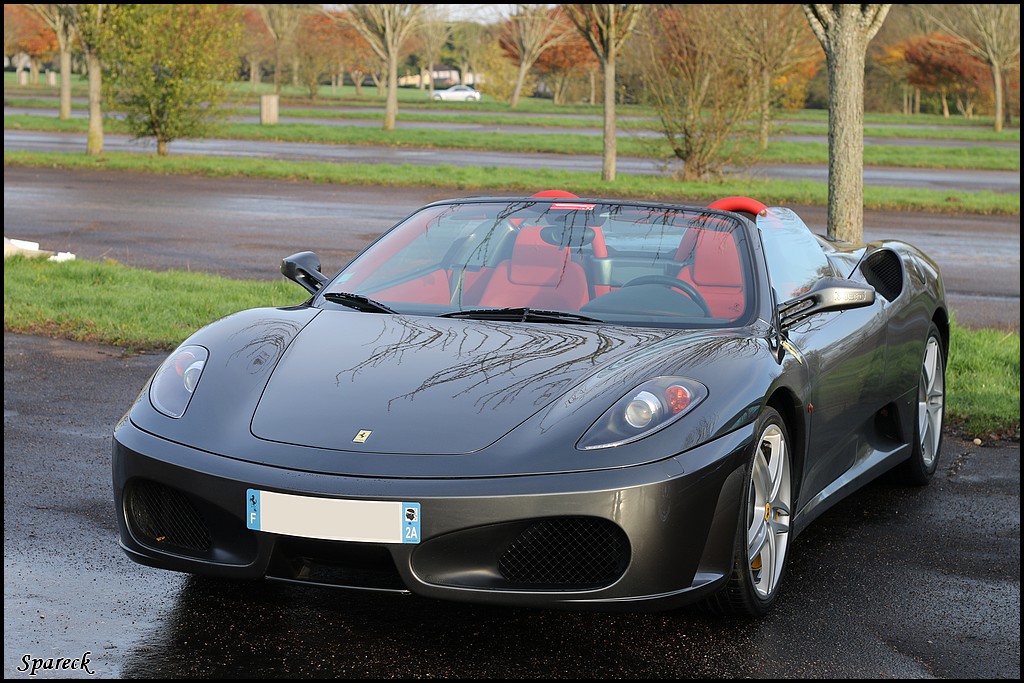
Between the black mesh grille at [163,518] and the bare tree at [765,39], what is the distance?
2001cm

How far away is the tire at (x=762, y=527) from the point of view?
3.82 meters

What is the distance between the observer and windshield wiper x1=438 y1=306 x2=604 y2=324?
4.47 metres

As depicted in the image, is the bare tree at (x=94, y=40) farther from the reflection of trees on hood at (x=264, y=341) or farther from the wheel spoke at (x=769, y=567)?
the wheel spoke at (x=769, y=567)

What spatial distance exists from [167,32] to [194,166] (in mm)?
2940

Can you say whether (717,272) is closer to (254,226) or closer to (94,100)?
(254,226)

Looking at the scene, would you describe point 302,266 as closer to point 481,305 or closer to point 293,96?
point 481,305

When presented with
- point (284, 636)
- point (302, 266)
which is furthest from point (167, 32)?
point (284, 636)

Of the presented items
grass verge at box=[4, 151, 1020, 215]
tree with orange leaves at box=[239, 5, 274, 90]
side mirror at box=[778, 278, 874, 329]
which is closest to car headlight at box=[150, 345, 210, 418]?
side mirror at box=[778, 278, 874, 329]

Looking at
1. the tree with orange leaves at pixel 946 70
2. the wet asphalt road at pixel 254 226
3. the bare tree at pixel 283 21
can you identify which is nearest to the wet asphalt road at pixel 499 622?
the wet asphalt road at pixel 254 226

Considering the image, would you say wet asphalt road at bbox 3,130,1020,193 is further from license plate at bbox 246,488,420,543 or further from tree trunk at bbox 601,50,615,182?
license plate at bbox 246,488,420,543

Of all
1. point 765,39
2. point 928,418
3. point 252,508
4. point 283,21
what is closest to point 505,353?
point 252,508

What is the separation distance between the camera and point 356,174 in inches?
935

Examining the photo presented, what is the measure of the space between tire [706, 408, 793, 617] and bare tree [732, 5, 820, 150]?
754 inches

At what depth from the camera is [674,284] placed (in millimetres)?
4688
